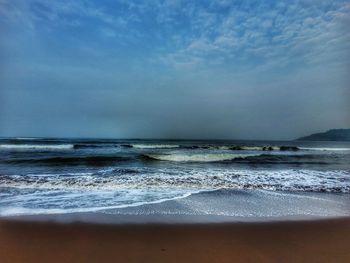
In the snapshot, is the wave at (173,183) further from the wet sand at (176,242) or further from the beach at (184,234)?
the wet sand at (176,242)

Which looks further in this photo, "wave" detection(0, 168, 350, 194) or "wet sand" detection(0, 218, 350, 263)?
"wave" detection(0, 168, 350, 194)

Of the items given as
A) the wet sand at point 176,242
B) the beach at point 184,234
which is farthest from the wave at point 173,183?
the wet sand at point 176,242

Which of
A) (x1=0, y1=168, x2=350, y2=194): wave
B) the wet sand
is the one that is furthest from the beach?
(x1=0, y1=168, x2=350, y2=194): wave

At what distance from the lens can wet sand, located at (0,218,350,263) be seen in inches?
131

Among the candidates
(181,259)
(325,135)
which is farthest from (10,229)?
(325,135)

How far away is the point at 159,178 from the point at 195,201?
11.0 feet

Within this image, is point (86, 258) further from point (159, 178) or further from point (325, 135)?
point (325, 135)

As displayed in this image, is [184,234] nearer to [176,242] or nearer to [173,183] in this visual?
[176,242]

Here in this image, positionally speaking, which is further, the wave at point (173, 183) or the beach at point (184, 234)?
the wave at point (173, 183)

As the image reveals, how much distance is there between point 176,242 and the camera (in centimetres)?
383

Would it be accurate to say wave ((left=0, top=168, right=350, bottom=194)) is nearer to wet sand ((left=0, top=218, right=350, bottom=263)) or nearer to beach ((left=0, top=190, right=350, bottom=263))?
beach ((left=0, top=190, right=350, bottom=263))

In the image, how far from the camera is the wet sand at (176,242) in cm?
334

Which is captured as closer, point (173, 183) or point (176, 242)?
point (176, 242)

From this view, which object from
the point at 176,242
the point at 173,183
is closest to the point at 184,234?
the point at 176,242
